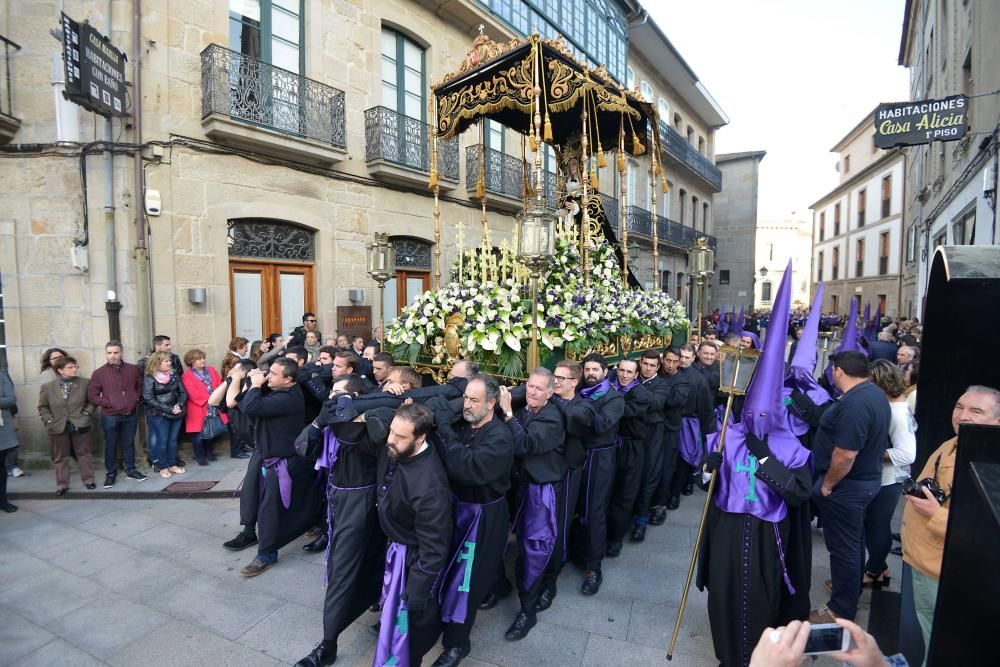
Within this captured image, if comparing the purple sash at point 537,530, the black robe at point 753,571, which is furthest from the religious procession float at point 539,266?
the black robe at point 753,571

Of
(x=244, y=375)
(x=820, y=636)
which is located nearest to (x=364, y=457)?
(x=244, y=375)

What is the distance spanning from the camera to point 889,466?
387cm

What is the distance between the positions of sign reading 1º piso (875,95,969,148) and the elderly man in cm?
723

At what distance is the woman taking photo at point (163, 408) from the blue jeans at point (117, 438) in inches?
8.2

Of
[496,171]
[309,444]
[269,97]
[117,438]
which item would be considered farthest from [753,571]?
[496,171]

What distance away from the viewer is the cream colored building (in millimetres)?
6992

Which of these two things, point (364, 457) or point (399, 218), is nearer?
point (364, 457)

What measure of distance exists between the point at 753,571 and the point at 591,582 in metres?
1.37

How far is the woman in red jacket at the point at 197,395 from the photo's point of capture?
7035 mm

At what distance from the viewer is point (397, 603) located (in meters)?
2.97

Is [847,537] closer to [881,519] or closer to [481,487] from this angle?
[881,519]

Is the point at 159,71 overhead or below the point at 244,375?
overhead

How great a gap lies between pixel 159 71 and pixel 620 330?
23.5 ft

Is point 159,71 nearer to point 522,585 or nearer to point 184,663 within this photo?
point 184,663
